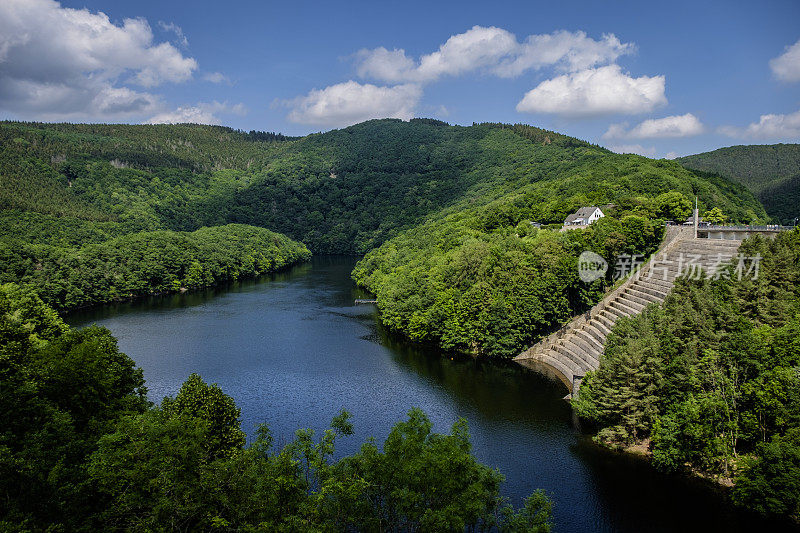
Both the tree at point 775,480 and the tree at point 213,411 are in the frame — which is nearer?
the tree at point 775,480

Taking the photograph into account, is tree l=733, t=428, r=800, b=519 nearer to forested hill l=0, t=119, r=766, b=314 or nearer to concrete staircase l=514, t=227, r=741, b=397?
concrete staircase l=514, t=227, r=741, b=397

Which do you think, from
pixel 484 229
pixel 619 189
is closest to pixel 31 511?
pixel 484 229

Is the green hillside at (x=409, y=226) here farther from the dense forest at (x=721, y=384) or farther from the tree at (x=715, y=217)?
the dense forest at (x=721, y=384)

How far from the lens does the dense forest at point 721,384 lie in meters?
26.2

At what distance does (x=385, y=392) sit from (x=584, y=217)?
41911 millimetres

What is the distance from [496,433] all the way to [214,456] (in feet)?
61.0

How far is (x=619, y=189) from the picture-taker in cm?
7906

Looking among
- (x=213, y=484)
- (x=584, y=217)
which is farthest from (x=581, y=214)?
(x=213, y=484)

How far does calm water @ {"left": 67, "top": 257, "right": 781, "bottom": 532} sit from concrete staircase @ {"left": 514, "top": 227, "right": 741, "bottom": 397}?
10.6 ft

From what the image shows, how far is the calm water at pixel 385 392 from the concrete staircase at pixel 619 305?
10.6 feet

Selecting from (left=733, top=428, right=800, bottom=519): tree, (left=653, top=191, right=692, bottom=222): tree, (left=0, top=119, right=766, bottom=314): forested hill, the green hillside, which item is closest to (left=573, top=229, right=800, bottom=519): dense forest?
(left=733, top=428, right=800, bottom=519): tree

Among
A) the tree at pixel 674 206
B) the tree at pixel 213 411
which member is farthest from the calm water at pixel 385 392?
the tree at pixel 674 206

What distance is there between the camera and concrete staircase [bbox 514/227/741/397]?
46.4 meters

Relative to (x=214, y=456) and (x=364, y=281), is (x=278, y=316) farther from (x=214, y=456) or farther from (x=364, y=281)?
(x=214, y=456)
